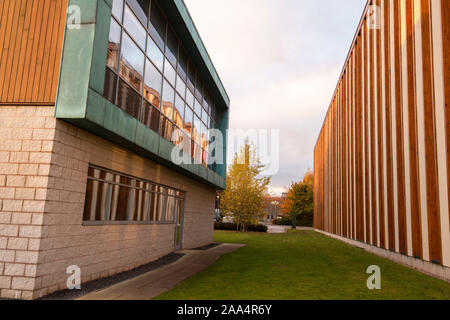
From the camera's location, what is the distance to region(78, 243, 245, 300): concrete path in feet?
21.7

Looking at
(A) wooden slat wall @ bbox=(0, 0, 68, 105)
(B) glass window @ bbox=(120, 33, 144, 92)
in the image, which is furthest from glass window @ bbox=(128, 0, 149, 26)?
(A) wooden slat wall @ bbox=(0, 0, 68, 105)

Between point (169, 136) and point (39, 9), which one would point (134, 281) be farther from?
point (39, 9)

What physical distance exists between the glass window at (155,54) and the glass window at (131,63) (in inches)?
26.1

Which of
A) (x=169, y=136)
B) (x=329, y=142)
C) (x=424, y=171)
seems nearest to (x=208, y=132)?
(x=169, y=136)

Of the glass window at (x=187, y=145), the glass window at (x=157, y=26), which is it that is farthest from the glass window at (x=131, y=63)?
the glass window at (x=187, y=145)

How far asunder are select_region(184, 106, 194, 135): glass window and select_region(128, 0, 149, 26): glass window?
15.5 ft

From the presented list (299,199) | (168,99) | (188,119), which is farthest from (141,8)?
(299,199)

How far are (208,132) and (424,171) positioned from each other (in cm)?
1096

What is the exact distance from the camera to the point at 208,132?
18.5 metres

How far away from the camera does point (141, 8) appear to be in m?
9.77

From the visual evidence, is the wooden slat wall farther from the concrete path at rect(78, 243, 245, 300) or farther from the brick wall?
the concrete path at rect(78, 243, 245, 300)

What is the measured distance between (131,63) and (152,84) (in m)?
1.56

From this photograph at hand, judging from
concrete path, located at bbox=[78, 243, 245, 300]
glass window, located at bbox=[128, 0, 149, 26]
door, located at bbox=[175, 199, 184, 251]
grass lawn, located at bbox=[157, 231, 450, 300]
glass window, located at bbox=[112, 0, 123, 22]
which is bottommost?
concrete path, located at bbox=[78, 243, 245, 300]

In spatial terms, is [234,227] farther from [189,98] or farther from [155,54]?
[155,54]
